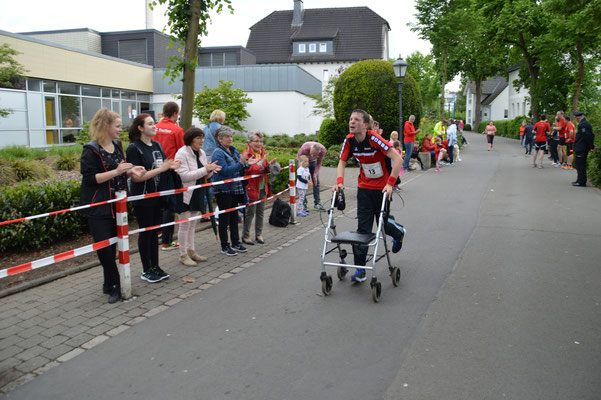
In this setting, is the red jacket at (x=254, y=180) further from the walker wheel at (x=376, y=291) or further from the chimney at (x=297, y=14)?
the chimney at (x=297, y=14)

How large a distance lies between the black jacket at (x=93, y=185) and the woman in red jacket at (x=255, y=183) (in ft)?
9.18

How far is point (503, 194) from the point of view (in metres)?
13.2

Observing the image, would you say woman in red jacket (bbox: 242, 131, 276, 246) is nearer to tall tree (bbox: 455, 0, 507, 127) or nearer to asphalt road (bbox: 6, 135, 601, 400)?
asphalt road (bbox: 6, 135, 601, 400)

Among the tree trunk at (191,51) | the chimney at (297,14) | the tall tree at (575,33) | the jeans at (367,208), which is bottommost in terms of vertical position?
the jeans at (367,208)

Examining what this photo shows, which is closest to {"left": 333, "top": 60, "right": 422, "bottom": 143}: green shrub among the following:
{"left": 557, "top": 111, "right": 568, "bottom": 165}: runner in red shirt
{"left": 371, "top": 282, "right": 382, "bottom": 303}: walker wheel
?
{"left": 557, "top": 111, "right": 568, "bottom": 165}: runner in red shirt

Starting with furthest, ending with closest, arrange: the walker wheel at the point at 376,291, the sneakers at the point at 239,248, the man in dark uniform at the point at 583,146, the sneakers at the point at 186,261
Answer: the man in dark uniform at the point at 583,146 < the sneakers at the point at 239,248 < the sneakers at the point at 186,261 < the walker wheel at the point at 376,291

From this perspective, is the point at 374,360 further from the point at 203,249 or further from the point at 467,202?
the point at 467,202

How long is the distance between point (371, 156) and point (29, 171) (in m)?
9.83

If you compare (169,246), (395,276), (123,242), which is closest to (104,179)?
(123,242)

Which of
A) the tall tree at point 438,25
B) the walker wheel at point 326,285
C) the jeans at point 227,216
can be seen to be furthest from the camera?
the tall tree at point 438,25

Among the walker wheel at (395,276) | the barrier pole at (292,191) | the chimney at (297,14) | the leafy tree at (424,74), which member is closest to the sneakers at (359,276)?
the walker wheel at (395,276)

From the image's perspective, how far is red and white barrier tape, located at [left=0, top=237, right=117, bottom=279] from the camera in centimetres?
402

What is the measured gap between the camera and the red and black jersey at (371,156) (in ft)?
18.9

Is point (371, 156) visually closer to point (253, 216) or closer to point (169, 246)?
point (253, 216)
